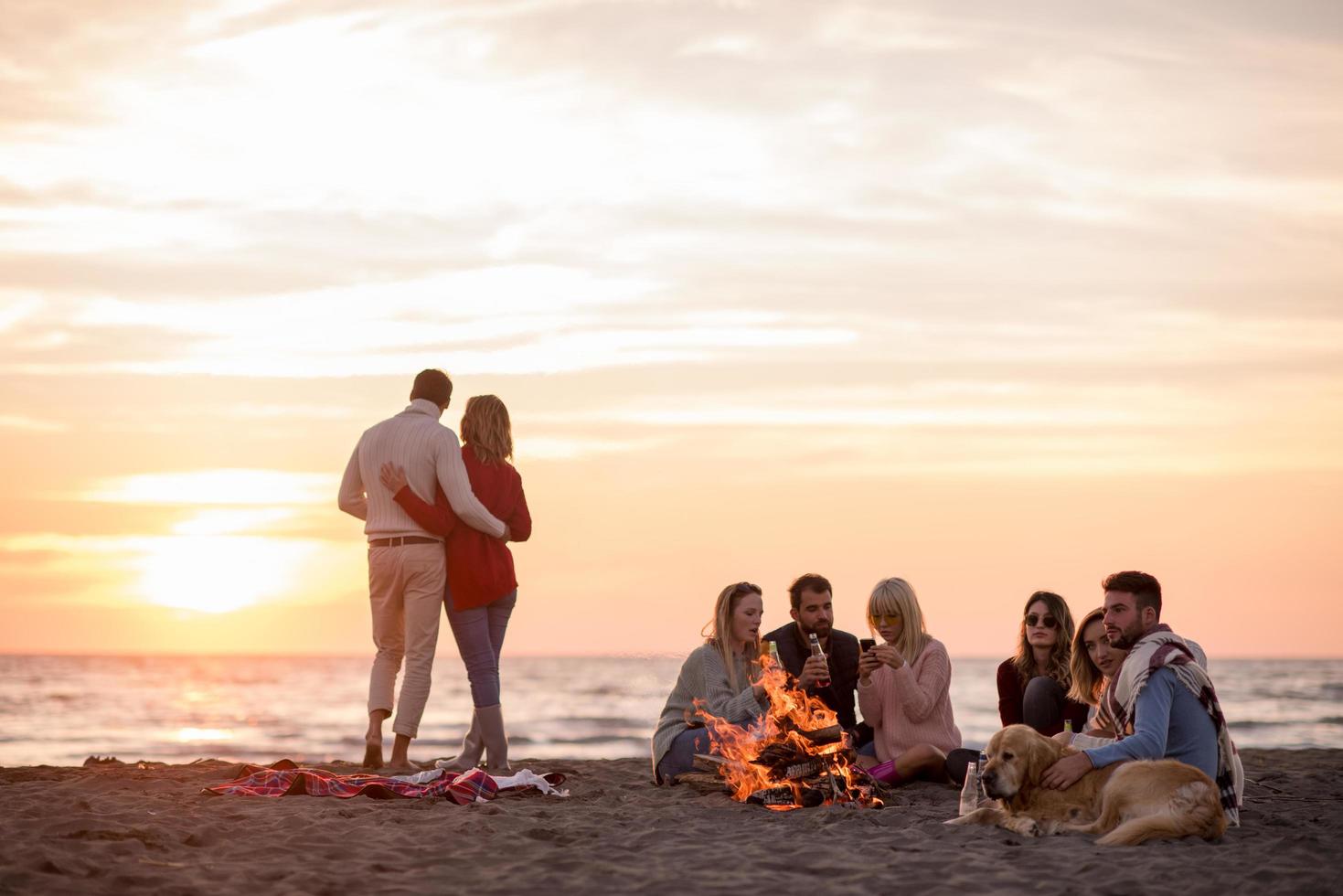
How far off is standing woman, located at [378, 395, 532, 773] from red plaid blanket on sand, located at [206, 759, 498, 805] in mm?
671

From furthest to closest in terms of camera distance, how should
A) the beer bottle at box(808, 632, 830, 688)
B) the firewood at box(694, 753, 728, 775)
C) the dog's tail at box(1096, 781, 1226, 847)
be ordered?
1. the firewood at box(694, 753, 728, 775)
2. the beer bottle at box(808, 632, 830, 688)
3. the dog's tail at box(1096, 781, 1226, 847)

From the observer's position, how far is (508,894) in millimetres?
5633

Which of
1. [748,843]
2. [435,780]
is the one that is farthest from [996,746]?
[435,780]

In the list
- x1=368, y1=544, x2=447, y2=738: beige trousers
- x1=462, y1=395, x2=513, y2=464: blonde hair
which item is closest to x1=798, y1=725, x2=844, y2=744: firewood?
x1=368, y1=544, x2=447, y2=738: beige trousers

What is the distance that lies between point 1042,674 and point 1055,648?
208mm

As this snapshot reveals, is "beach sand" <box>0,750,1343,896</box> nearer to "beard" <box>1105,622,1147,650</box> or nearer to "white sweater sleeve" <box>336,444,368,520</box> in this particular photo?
"beard" <box>1105,622,1147,650</box>

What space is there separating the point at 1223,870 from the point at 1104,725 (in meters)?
1.67

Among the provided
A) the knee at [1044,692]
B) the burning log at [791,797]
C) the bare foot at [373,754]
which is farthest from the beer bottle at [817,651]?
the bare foot at [373,754]

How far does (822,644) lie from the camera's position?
31.5 ft

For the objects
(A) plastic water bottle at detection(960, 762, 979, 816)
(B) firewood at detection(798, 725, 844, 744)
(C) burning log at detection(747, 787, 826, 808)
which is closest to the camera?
(A) plastic water bottle at detection(960, 762, 979, 816)

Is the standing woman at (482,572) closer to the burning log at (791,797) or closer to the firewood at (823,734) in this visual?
the burning log at (791,797)

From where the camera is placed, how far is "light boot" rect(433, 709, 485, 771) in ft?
30.4

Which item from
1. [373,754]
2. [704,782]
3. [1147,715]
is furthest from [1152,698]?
[373,754]

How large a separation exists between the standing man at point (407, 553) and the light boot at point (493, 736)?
43cm
